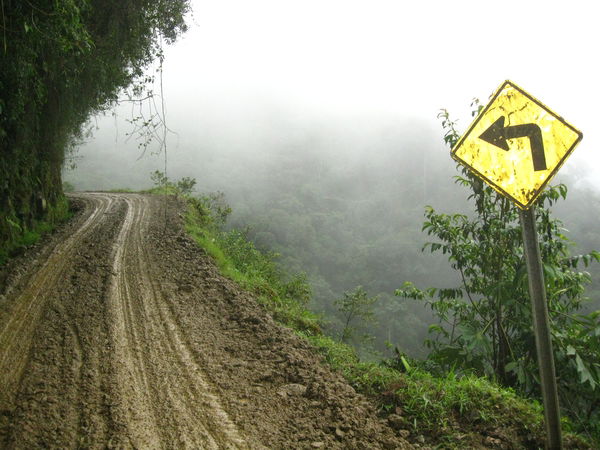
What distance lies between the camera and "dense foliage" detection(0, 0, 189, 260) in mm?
4406

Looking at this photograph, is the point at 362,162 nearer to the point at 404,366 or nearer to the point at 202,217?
the point at 202,217

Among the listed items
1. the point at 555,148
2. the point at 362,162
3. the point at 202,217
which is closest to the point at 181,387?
the point at 555,148

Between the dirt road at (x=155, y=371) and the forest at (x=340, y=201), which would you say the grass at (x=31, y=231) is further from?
the dirt road at (x=155, y=371)

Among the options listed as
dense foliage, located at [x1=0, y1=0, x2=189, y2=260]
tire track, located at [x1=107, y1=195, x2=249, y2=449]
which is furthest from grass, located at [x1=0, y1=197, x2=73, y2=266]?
tire track, located at [x1=107, y1=195, x2=249, y2=449]

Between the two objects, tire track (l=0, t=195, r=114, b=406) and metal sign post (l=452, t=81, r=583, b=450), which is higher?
metal sign post (l=452, t=81, r=583, b=450)

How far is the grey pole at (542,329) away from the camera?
70.4 inches

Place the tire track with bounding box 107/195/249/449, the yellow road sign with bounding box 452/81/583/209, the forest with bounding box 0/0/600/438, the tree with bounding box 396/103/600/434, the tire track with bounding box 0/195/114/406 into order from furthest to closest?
the forest with bounding box 0/0/600/438
the tree with bounding box 396/103/600/434
the tire track with bounding box 0/195/114/406
the tire track with bounding box 107/195/249/449
the yellow road sign with bounding box 452/81/583/209

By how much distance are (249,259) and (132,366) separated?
17.7ft

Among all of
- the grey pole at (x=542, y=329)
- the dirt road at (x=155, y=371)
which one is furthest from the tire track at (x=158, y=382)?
the grey pole at (x=542, y=329)

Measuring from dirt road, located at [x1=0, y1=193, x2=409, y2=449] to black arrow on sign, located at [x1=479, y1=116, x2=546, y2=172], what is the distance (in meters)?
1.99

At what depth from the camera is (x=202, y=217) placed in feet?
39.3

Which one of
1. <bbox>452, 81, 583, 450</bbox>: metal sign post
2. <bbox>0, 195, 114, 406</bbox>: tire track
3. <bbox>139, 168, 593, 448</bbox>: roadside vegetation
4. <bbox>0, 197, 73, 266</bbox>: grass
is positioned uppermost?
<bbox>452, 81, 583, 450</bbox>: metal sign post

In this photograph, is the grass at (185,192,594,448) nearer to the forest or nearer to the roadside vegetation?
the roadside vegetation

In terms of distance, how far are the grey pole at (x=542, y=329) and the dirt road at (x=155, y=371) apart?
1.02 metres
